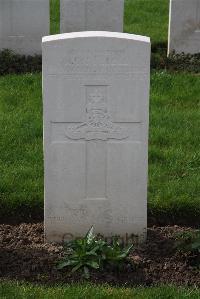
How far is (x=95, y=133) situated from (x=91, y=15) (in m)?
5.34

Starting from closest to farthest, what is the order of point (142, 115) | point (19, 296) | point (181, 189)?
1. point (19, 296)
2. point (142, 115)
3. point (181, 189)

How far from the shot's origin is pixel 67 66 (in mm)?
4668

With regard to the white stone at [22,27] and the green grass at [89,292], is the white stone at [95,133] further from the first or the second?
the white stone at [22,27]

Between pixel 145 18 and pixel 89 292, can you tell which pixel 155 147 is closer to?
pixel 89 292

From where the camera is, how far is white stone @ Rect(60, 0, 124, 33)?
9.81m

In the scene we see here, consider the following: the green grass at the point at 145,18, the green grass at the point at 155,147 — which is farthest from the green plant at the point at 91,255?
the green grass at the point at 145,18

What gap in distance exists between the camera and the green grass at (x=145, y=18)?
11.2 metres

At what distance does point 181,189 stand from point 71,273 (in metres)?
1.49

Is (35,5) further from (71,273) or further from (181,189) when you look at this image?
(71,273)

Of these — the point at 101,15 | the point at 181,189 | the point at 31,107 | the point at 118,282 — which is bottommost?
the point at 118,282

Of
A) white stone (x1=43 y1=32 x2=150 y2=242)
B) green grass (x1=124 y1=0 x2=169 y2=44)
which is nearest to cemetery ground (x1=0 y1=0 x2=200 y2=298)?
white stone (x1=43 y1=32 x2=150 y2=242)

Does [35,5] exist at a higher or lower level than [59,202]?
higher

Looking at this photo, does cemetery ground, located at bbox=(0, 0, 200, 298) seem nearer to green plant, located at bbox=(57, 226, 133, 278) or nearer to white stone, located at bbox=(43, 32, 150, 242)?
green plant, located at bbox=(57, 226, 133, 278)

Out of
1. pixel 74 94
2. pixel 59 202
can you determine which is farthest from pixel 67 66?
pixel 59 202
